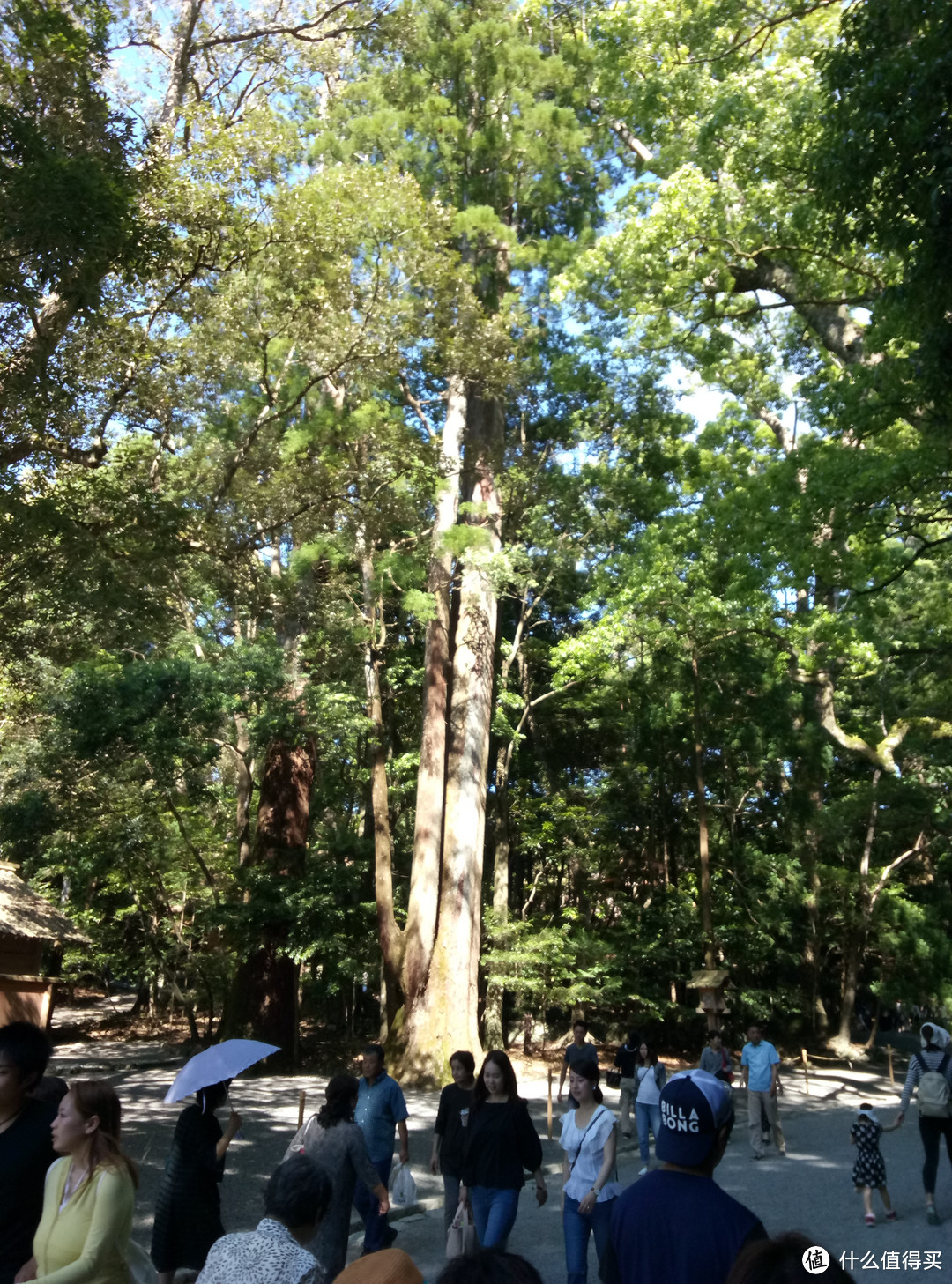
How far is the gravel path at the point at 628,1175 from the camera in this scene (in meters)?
6.91

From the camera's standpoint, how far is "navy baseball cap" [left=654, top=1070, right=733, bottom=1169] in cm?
266

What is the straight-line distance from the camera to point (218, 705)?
15.7 m

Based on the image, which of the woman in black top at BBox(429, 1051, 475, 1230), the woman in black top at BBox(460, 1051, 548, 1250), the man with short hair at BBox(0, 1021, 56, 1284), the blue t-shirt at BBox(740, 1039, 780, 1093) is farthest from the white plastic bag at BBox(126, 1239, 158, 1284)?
the blue t-shirt at BBox(740, 1039, 780, 1093)

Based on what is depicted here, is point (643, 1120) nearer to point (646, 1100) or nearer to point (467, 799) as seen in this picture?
point (646, 1100)

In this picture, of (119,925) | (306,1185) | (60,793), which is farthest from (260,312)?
(119,925)

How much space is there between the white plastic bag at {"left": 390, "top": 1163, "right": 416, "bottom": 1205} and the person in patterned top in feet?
12.4

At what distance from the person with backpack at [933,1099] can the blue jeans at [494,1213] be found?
11.9 feet

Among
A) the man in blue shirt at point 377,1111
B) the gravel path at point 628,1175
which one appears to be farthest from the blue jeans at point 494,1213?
the gravel path at point 628,1175

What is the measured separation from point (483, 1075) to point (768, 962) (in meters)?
21.0

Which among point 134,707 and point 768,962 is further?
point 768,962

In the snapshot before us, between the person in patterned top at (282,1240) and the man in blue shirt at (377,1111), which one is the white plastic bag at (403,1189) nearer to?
A: the man in blue shirt at (377,1111)

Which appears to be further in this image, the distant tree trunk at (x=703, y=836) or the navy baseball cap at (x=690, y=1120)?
the distant tree trunk at (x=703, y=836)

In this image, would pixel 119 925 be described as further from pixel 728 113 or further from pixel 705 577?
pixel 728 113

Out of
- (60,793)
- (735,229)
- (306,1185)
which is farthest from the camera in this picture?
(60,793)
